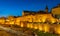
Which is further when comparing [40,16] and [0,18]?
[0,18]

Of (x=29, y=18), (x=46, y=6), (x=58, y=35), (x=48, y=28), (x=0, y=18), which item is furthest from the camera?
(x=0, y=18)

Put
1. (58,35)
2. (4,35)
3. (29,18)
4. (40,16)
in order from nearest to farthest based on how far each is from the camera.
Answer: (4,35) < (58,35) < (40,16) < (29,18)

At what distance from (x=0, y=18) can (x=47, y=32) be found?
14376 millimetres

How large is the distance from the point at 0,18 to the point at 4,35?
1827 centimetres

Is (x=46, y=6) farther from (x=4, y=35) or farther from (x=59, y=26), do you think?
(x=4, y=35)

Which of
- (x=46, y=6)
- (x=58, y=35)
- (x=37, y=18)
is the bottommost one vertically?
(x=58, y=35)

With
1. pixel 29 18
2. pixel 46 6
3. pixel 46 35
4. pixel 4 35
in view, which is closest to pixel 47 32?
pixel 46 35

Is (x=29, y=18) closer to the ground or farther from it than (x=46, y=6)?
closer to the ground

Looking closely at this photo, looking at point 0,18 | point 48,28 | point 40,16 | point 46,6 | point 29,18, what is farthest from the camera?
point 0,18

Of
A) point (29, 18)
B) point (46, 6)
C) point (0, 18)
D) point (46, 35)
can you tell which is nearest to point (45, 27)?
point (46, 35)

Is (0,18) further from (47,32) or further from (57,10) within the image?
(47,32)

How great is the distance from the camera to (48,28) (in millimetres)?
13609

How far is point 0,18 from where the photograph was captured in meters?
26.9

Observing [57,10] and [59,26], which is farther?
[57,10]
